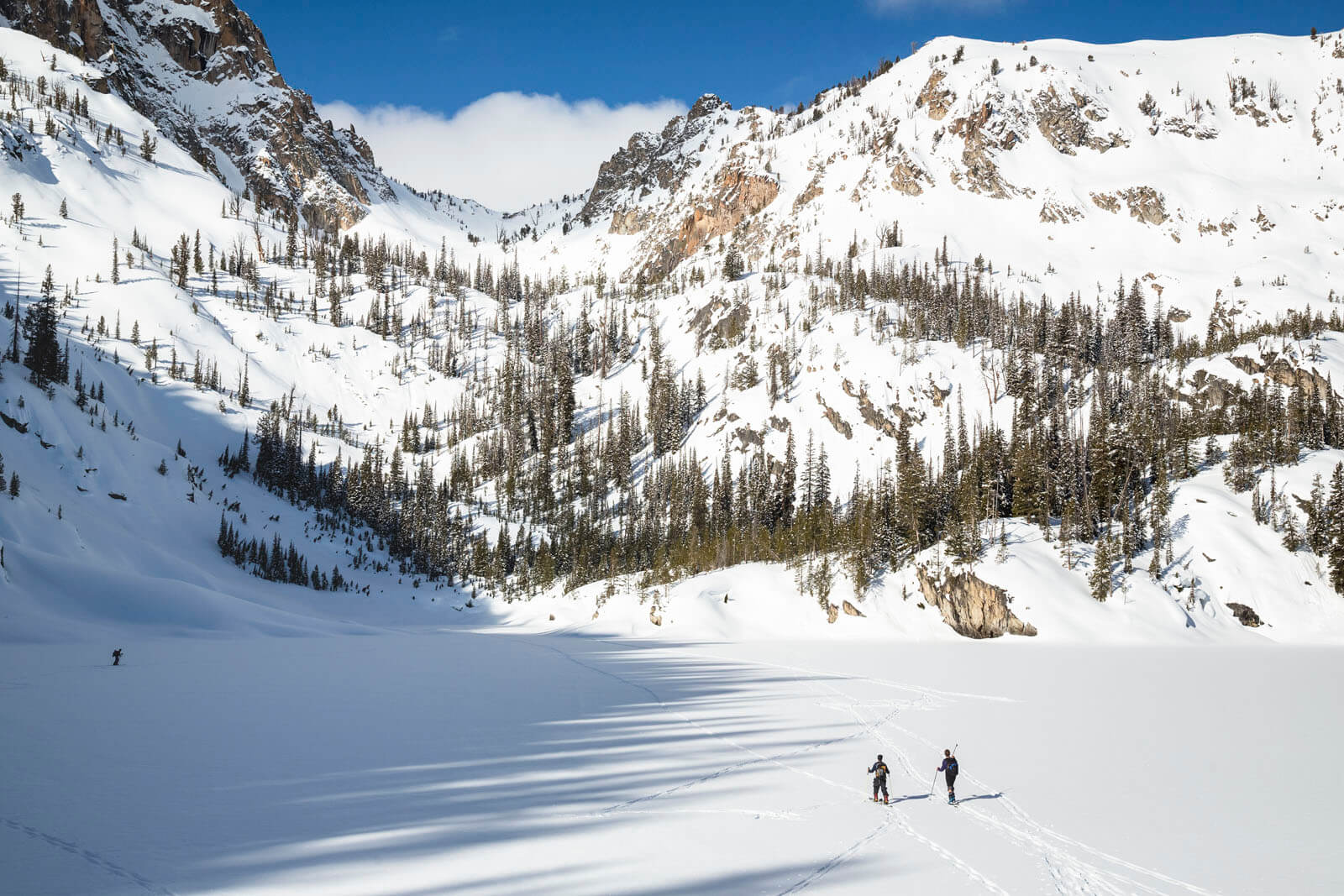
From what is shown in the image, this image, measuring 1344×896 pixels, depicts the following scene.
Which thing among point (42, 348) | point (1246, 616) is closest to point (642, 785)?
point (1246, 616)

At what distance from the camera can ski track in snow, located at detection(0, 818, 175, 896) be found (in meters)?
11.5

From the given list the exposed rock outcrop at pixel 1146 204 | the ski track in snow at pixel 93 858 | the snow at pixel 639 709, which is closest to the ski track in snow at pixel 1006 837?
the snow at pixel 639 709

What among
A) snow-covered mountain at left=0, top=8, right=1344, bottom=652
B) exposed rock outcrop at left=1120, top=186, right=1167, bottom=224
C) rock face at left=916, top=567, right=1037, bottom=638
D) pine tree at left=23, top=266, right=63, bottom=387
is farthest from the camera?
exposed rock outcrop at left=1120, top=186, right=1167, bottom=224

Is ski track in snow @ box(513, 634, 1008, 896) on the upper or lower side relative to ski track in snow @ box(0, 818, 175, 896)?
lower

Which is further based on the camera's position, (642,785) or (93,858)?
(642,785)

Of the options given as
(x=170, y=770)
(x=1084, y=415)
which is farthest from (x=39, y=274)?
(x=1084, y=415)

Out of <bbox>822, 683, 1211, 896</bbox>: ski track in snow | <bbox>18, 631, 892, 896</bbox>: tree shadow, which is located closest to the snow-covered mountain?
<bbox>18, 631, 892, 896</bbox>: tree shadow

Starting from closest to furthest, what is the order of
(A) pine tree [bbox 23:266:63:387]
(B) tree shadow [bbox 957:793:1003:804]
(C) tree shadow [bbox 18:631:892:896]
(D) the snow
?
1. (C) tree shadow [bbox 18:631:892:896]
2. (D) the snow
3. (B) tree shadow [bbox 957:793:1003:804]
4. (A) pine tree [bbox 23:266:63:387]

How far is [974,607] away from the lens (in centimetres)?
6750

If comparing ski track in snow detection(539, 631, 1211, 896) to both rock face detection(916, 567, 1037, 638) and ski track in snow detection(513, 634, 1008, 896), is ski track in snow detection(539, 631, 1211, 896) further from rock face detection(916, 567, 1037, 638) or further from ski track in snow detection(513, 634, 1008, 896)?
rock face detection(916, 567, 1037, 638)

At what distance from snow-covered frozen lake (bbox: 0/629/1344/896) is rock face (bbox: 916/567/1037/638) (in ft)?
94.1

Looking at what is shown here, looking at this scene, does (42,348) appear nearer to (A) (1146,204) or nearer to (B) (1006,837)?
(B) (1006,837)

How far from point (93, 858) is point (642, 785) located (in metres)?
11.9

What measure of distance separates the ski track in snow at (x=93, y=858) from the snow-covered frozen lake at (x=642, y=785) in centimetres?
6
